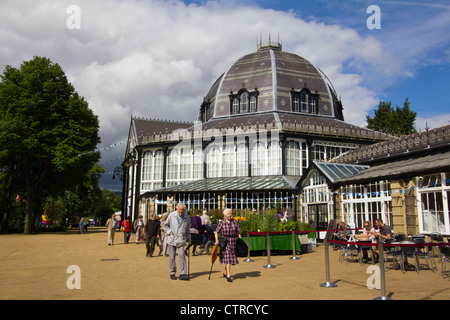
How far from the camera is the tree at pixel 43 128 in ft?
85.2

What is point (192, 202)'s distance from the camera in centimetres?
2656

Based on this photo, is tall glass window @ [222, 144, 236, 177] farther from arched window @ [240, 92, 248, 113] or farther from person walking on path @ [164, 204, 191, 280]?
person walking on path @ [164, 204, 191, 280]

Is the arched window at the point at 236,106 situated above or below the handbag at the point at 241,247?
above

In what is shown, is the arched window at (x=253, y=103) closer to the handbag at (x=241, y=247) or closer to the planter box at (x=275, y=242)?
the planter box at (x=275, y=242)

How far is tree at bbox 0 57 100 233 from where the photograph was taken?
26.0m

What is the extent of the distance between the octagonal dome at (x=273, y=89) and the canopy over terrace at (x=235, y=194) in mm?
8060

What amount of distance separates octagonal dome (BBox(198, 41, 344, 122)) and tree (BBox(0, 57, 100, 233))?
12.3m

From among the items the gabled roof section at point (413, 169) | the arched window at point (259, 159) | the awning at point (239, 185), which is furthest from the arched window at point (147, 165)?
the gabled roof section at point (413, 169)

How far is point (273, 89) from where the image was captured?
32.4 meters

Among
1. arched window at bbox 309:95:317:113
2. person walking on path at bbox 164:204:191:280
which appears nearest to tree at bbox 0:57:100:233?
arched window at bbox 309:95:317:113

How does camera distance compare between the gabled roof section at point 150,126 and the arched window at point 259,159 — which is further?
the gabled roof section at point 150,126
